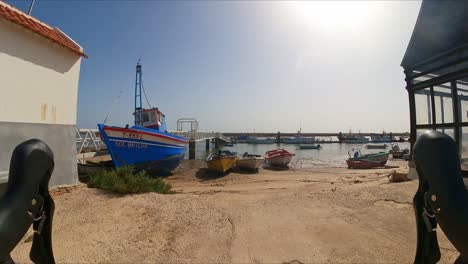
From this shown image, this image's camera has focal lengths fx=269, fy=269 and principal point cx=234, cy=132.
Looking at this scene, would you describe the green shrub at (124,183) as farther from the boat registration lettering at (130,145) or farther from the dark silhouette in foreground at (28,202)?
the dark silhouette in foreground at (28,202)

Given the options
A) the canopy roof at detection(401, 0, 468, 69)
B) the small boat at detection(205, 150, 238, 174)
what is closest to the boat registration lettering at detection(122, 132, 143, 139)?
the small boat at detection(205, 150, 238, 174)

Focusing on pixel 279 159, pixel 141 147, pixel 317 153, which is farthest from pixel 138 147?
pixel 317 153

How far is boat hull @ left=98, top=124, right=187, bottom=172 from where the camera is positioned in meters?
11.8

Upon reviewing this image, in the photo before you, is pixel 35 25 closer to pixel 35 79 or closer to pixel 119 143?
pixel 35 79

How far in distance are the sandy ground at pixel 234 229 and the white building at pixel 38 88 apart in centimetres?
117

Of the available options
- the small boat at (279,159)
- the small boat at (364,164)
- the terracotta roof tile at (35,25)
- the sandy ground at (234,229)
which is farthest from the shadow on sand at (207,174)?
the small boat at (364,164)

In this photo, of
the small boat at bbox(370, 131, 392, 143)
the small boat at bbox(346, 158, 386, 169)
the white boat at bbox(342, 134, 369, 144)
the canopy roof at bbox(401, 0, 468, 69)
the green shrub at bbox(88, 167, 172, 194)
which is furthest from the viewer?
the white boat at bbox(342, 134, 369, 144)

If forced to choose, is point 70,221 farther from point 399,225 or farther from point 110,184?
point 399,225

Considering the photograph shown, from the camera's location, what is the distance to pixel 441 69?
607 cm

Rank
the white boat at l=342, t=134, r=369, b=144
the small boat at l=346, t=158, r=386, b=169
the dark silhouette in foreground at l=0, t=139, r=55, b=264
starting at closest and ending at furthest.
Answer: the dark silhouette in foreground at l=0, t=139, r=55, b=264, the small boat at l=346, t=158, r=386, b=169, the white boat at l=342, t=134, r=369, b=144

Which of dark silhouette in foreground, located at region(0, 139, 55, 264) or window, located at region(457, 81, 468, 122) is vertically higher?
window, located at region(457, 81, 468, 122)

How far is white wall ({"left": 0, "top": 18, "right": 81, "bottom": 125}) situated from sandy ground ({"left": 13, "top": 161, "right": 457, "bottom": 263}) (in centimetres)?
187

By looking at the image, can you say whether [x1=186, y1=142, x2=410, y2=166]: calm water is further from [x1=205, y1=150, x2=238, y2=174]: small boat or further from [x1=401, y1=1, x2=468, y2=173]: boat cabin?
[x1=401, y1=1, x2=468, y2=173]: boat cabin

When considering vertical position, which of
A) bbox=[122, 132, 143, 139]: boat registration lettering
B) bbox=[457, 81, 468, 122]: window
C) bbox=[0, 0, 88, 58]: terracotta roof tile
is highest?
bbox=[0, 0, 88, 58]: terracotta roof tile
